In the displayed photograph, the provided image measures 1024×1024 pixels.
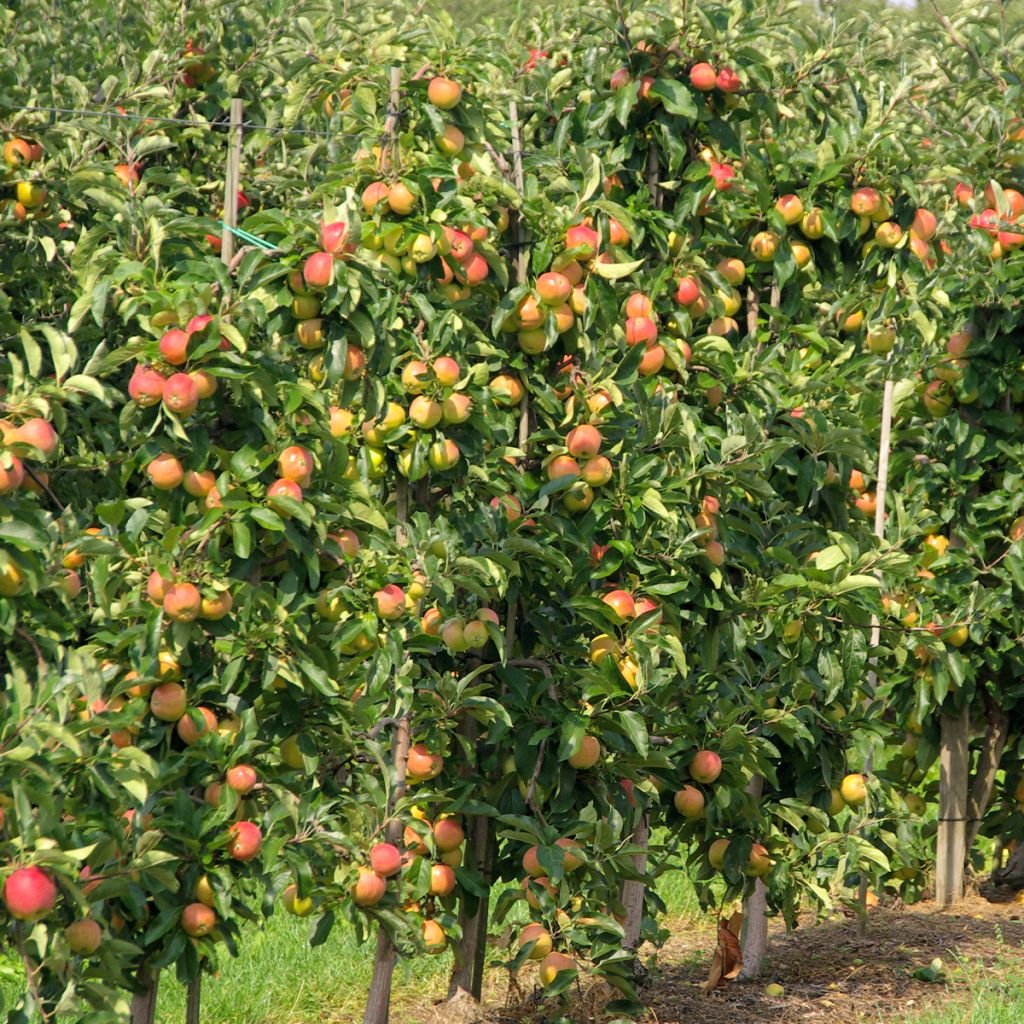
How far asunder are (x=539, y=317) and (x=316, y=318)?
0.63 meters

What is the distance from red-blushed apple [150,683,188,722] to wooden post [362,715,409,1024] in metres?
→ 0.53

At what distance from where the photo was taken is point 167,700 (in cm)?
292

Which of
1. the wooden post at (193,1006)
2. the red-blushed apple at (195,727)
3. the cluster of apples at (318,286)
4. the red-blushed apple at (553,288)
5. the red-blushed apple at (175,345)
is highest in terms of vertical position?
the red-blushed apple at (553,288)

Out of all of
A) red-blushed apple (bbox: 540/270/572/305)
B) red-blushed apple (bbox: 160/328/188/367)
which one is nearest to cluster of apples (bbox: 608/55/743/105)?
red-blushed apple (bbox: 540/270/572/305)

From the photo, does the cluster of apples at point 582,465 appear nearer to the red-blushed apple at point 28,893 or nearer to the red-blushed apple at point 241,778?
the red-blushed apple at point 241,778

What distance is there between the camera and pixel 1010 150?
16.9 feet

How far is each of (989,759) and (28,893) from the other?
4.24 m

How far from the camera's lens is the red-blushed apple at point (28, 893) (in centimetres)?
230

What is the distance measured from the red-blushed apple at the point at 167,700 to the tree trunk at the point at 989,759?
3.67 meters

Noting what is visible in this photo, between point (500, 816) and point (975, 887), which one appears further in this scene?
point (975, 887)

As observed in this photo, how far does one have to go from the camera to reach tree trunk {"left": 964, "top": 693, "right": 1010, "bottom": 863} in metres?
5.62

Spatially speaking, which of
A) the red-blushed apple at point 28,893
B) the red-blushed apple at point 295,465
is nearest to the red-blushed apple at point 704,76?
the red-blushed apple at point 295,465

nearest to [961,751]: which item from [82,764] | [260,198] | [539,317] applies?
[539,317]

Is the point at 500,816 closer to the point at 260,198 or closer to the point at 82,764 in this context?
the point at 82,764
